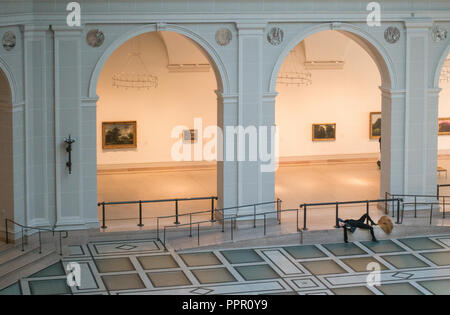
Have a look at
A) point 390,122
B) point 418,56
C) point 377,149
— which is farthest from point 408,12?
point 377,149

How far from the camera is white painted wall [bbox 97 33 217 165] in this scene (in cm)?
3247

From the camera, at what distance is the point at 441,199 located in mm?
28984

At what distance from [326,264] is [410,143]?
17.0 ft

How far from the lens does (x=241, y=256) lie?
80.2 ft

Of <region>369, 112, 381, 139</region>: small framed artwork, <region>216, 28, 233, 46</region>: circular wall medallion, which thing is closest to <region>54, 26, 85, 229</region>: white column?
<region>216, 28, 233, 46</region>: circular wall medallion

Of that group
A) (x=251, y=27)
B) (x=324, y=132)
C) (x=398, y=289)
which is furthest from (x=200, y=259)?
(x=324, y=132)

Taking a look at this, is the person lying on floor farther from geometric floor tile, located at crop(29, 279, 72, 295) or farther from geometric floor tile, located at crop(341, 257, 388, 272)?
geometric floor tile, located at crop(29, 279, 72, 295)

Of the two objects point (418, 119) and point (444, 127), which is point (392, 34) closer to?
point (418, 119)

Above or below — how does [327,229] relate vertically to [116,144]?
below

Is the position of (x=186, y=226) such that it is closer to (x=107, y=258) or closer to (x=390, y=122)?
(x=107, y=258)

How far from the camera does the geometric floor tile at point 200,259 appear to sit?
78.0 feet

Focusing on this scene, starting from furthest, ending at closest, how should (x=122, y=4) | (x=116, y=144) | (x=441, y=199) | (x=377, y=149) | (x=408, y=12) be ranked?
(x=377, y=149) < (x=116, y=144) < (x=441, y=199) < (x=408, y=12) < (x=122, y=4)

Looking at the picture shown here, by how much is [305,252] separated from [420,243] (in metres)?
3.39

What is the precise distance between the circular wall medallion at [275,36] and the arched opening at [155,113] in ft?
21.5
